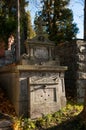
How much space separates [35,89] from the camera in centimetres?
929

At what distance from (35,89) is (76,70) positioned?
2.96 metres

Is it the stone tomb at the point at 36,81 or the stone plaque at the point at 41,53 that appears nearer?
the stone tomb at the point at 36,81

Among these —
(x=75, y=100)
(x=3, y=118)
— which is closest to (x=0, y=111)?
(x=3, y=118)

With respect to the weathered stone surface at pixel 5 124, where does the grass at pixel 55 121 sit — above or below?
below

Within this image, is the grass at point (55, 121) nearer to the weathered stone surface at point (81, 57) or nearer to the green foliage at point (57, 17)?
the weathered stone surface at point (81, 57)

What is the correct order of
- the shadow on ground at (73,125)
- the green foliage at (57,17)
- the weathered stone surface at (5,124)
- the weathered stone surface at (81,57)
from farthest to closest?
the green foliage at (57,17) → the weathered stone surface at (81,57) → the shadow on ground at (73,125) → the weathered stone surface at (5,124)

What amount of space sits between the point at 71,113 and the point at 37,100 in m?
1.36

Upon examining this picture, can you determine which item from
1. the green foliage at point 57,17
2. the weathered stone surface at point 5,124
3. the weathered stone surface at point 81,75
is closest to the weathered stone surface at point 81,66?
the weathered stone surface at point 81,75

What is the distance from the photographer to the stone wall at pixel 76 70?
38.0ft

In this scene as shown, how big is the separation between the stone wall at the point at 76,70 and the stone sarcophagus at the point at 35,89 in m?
1.62

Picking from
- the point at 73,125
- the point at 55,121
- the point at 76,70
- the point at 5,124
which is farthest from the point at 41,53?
the point at 5,124

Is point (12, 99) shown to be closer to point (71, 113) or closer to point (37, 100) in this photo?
point (37, 100)

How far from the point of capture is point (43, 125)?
8.80 m

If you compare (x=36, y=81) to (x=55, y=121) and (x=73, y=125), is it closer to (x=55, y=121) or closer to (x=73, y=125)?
(x=55, y=121)
